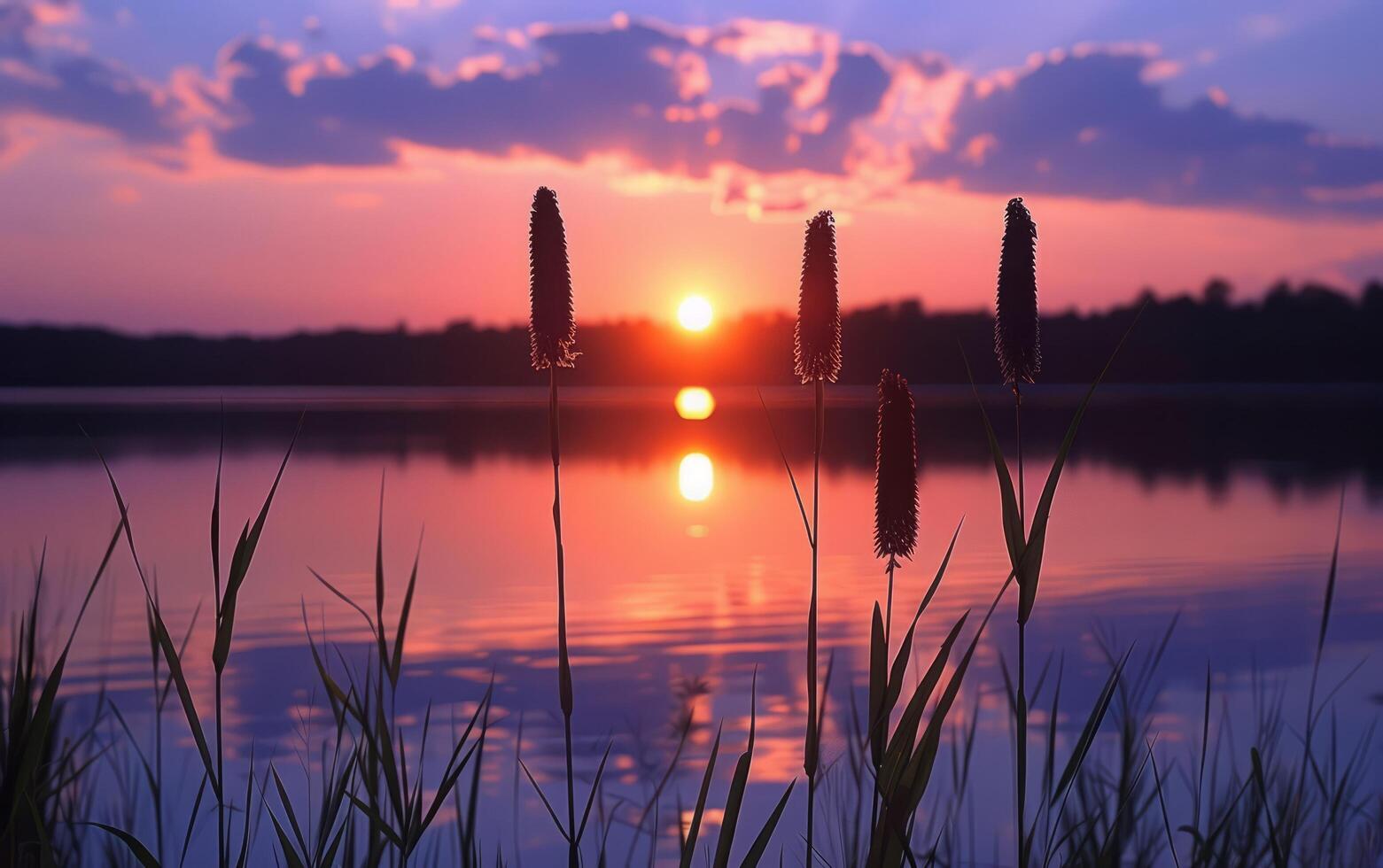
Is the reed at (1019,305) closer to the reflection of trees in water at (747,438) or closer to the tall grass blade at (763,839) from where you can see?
the tall grass blade at (763,839)

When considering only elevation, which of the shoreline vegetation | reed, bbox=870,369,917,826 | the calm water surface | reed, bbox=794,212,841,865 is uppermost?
reed, bbox=794,212,841,865

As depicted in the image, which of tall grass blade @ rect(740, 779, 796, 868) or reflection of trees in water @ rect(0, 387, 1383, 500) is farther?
reflection of trees in water @ rect(0, 387, 1383, 500)

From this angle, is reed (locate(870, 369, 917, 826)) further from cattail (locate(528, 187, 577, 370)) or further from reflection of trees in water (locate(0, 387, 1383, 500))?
reflection of trees in water (locate(0, 387, 1383, 500))

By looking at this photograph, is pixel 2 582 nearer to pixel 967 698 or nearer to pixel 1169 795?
pixel 967 698

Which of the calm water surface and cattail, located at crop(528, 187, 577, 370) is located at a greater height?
cattail, located at crop(528, 187, 577, 370)

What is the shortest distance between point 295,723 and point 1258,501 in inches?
1186

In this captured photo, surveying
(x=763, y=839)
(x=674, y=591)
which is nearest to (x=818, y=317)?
(x=763, y=839)

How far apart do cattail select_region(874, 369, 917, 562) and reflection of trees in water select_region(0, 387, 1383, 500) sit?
86.5 ft

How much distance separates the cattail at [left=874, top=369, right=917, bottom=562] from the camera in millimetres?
3414

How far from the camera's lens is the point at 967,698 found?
42.0 ft

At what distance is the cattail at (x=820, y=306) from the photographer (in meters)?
3.22

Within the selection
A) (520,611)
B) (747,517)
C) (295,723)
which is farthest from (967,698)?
(747,517)

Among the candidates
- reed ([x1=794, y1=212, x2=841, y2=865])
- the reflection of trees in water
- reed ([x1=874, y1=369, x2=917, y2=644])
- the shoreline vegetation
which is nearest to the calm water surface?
the shoreline vegetation

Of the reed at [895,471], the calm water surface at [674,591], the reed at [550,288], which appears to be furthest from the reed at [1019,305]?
the calm water surface at [674,591]
